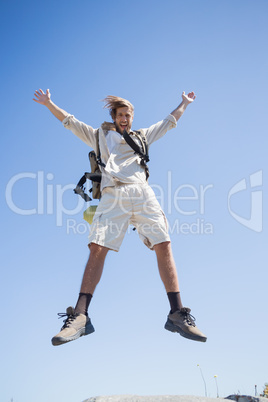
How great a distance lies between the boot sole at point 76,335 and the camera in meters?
4.40

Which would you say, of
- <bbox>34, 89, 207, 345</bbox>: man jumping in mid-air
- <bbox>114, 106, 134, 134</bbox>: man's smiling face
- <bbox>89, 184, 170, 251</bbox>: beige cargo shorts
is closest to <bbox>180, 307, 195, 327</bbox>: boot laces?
<bbox>34, 89, 207, 345</bbox>: man jumping in mid-air

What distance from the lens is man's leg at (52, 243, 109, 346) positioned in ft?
14.8

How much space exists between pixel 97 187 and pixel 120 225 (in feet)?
2.41

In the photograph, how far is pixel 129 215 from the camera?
17.8ft

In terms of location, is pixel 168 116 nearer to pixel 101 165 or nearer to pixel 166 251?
pixel 101 165

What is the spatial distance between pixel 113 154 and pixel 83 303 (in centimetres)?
206

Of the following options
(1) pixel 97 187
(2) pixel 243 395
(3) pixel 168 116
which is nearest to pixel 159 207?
(1) pixel 97 187

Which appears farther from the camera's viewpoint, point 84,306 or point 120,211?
point 120,211

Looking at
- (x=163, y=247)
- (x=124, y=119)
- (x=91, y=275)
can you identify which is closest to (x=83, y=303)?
(x=91, y=275)

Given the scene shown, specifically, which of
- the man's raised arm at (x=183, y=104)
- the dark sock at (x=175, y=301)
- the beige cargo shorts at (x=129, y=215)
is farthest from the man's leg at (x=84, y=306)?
the man's raised arm at (x=183, y=104)

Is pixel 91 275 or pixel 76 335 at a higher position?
pixel 91 275

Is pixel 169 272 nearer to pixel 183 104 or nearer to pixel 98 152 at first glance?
pixel 98 152

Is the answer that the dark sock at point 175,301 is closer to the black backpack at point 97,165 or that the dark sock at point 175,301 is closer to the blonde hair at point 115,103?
the black backpack at point 97,165

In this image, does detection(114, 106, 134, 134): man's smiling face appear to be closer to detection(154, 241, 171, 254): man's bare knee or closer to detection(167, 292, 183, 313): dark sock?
detection(154, 241, 171, 254): man's bare knee
